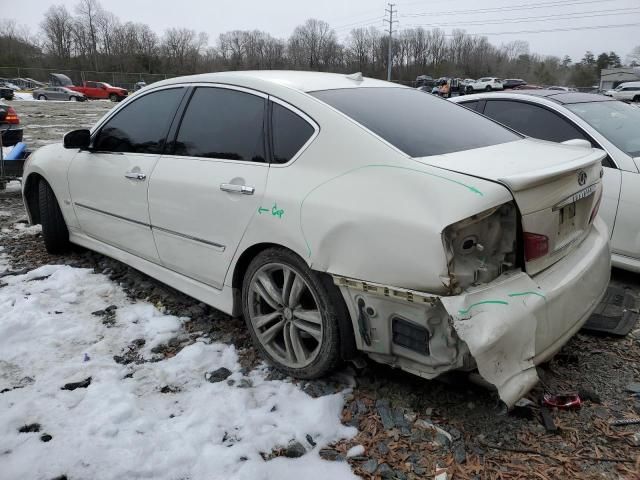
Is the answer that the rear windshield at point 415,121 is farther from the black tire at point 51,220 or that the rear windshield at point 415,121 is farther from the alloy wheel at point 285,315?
the black tire at point 51,220

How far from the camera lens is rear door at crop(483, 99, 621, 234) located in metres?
3.85

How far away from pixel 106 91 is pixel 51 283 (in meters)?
43.0

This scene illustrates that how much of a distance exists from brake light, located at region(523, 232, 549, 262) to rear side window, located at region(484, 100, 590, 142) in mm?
2325

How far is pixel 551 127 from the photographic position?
175 inches

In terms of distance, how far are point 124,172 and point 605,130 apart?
3779 millimetres

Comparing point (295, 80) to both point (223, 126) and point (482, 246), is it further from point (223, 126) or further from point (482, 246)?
point (482, 246)

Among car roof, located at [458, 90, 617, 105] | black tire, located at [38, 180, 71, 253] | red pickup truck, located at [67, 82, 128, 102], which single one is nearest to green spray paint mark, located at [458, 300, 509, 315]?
car roof, located at [458, 90, 617, 105]

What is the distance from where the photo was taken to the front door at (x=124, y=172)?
3.46 metres

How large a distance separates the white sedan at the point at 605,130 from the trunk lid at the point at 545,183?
43.2 inches

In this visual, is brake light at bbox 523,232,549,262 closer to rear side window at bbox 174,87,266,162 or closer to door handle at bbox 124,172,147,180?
rear side window at bbox 174,87,266,162

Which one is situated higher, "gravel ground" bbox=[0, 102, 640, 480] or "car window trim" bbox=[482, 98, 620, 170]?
"car window trim" bbox=[482, 98, 620, 170]

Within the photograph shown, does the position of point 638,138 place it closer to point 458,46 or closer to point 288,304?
point 288,304

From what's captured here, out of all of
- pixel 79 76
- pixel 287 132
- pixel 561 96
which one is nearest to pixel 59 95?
pixel 79 76

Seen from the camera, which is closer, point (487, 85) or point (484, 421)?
point (484, 421)
